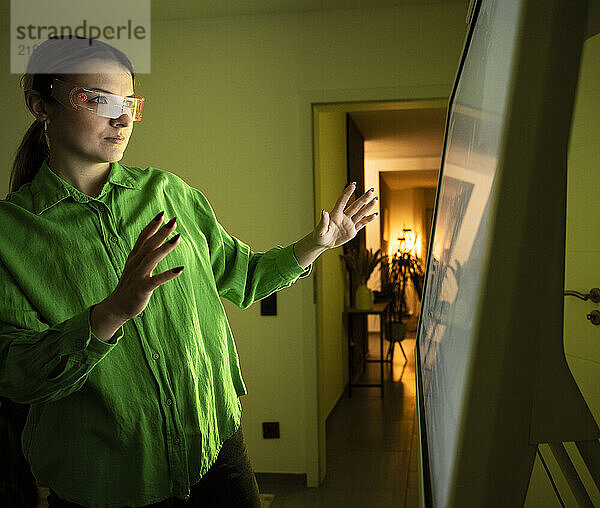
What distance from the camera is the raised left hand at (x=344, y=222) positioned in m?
1.35

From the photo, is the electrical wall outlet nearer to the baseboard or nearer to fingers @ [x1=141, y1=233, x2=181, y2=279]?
the baseboard

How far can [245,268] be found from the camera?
1.55m

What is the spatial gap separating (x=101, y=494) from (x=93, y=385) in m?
0.22

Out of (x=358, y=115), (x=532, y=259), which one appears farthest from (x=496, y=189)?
(x=358, y=115)

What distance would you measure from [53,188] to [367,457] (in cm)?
329

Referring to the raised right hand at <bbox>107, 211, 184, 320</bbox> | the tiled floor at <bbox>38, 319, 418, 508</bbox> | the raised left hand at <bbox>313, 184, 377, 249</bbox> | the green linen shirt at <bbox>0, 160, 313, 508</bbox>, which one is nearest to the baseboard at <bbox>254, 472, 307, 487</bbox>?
the tiled floor at <bbox>38, 319, 418, 508</bbox>

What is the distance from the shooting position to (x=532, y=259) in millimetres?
210

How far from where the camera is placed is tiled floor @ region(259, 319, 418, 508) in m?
3.30

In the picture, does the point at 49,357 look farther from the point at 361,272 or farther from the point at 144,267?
the point at 361,272

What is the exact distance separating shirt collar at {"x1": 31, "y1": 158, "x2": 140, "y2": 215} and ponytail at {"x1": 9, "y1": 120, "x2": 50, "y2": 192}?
2.0 inches

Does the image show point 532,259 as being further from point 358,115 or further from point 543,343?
point 358,115

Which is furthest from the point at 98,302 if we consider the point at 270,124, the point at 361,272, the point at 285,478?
the point at 361,272

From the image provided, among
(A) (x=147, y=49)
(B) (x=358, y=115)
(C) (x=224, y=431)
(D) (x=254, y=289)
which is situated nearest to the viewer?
(C) (x=224, y=431)

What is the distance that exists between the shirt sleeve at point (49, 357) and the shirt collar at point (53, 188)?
28 cm
